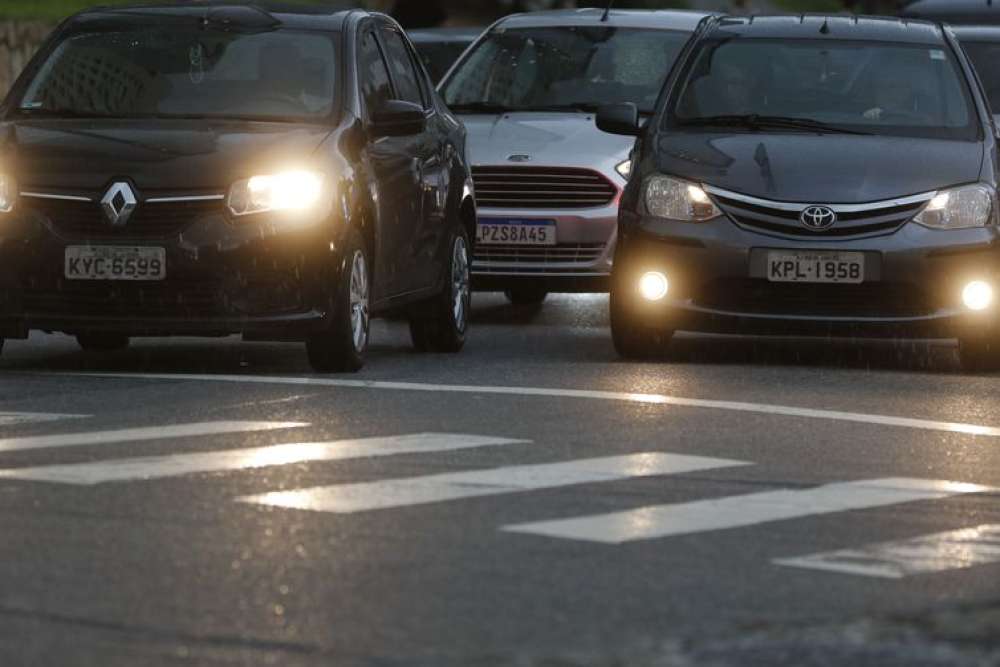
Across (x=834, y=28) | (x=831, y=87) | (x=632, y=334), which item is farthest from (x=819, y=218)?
(x=834, y=28)

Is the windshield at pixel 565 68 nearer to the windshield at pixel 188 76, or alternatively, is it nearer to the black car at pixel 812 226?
the black car at pixel 812 226

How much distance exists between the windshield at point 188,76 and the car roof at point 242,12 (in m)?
0.14

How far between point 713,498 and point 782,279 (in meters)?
5.04

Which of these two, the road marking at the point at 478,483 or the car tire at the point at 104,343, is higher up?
the road marking at the point at 478,483

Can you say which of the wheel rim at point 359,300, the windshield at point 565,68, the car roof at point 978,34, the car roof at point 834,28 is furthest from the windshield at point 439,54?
the wheel rim at point 359,300

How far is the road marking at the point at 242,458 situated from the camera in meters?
9.01

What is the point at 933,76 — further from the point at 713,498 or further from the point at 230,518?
the point at 230,518

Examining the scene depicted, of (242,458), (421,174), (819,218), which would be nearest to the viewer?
(242,458)

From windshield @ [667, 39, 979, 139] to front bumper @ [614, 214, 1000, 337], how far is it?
3.21ft

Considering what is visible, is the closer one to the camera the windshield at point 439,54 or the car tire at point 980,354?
the car tire at point 980,354

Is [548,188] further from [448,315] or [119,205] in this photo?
[119,205]

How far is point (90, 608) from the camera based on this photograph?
6.65 metres

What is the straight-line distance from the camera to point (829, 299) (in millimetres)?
13750

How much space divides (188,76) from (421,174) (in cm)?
140
